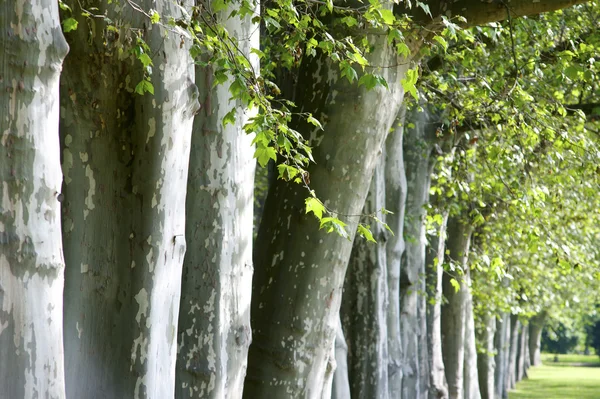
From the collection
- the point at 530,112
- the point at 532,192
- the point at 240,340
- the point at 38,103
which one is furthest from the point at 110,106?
the point at 532,192

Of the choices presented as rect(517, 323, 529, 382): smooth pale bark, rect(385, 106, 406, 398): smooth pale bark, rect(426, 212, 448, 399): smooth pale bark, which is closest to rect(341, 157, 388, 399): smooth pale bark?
rect(385, 106, 406, 398): smooth pale bark

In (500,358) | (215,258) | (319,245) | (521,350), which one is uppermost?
(319,245)

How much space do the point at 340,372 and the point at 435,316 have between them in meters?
7.25

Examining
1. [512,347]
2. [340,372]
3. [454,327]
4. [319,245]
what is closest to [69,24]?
[319,245]

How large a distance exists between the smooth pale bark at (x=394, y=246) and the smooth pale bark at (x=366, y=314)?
4.88 ft

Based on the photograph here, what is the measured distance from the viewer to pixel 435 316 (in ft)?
54.9

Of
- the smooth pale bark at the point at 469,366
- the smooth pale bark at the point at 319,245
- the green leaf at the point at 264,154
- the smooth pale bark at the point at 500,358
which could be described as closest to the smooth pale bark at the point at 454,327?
the smooth pale bark at the point at 469,366

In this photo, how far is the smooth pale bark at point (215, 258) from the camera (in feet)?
19.5

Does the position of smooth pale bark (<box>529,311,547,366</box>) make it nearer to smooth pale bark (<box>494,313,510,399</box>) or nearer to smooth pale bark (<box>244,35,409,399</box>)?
smooth pale bark (<box>494,313,510,399</box>)

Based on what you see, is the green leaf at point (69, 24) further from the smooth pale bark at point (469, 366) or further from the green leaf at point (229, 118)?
the smooth pale bark at point (469, 366)

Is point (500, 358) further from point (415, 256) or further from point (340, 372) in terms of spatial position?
point (340, 372)

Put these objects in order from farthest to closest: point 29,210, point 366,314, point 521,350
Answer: point 521,350, point 366,314, point 29,210

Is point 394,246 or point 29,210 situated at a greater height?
point 394,246

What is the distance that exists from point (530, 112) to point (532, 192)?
1085 millimetres
